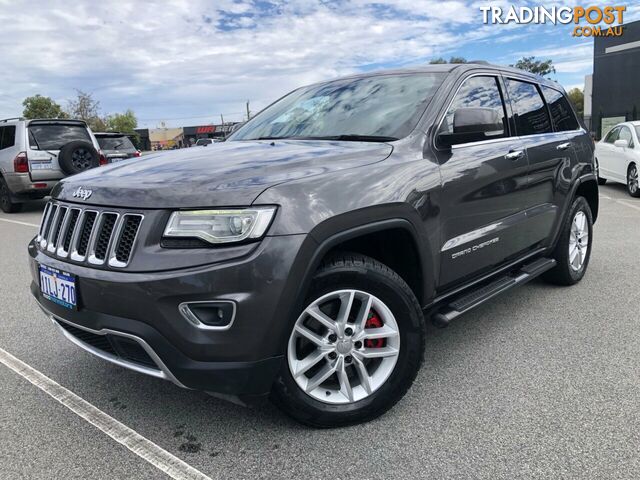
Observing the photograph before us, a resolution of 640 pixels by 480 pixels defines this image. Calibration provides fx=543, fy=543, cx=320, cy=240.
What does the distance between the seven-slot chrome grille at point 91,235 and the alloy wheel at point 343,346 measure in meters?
0.80

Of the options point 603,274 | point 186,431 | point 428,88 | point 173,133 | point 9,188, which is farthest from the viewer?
point 173,133

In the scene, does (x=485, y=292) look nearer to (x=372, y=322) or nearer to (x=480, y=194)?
(x=480, y=194)

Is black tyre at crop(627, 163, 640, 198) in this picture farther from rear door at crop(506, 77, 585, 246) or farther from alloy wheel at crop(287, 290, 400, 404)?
alloy wheel at crop(287, 290, 400, 404)

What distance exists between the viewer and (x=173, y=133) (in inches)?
3812

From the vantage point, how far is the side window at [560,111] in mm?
4574

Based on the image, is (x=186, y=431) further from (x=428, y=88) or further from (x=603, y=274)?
(x=603, y=274)

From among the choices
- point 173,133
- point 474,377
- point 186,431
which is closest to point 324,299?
point 186,431

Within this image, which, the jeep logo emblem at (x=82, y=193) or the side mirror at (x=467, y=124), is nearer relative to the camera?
the jeep logo emblem at (x=82, y=193)

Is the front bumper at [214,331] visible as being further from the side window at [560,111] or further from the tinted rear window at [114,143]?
the tinted rear window at [114,143]

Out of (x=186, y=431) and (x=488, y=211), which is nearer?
(x=186, y=431)

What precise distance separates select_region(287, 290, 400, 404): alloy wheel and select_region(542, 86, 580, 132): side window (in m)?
2.90

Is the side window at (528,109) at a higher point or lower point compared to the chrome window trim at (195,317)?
higher

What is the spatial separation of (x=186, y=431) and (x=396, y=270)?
1.33m

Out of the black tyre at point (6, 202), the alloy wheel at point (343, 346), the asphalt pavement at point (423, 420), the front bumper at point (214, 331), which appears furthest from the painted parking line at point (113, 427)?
the black tyre at point (6, 202)
